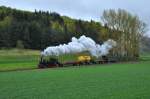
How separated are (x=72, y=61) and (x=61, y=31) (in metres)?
64.6

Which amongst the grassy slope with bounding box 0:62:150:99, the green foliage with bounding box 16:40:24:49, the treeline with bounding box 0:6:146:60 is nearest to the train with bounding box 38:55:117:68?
the treeline with bounding box 0:6:146:60

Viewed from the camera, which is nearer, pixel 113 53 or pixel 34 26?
pixel 113 53

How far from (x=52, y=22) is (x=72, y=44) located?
261 feet

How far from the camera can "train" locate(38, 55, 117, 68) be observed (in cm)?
7588

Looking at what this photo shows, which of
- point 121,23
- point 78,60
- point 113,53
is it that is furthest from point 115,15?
point 78,60

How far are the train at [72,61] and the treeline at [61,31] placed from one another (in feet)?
32.7

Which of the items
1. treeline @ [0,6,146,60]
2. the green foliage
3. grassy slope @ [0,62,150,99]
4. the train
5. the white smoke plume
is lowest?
grassy slope @ [0,62,150,99]

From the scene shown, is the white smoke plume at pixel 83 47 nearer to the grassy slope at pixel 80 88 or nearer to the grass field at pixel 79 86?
the grass field at pixel 79 86

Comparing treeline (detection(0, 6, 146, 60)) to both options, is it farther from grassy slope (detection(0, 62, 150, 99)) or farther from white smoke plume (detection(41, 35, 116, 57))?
grassy slope (detection(0, 62, 150, 99))

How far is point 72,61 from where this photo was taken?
3290 inches

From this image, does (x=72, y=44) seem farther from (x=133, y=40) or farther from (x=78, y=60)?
(x=133, y=40)

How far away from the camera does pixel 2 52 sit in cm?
12356

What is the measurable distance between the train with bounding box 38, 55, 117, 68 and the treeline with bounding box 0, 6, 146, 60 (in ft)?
32.7

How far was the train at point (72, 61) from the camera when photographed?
249 feet
